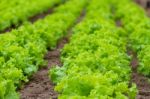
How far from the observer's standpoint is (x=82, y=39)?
1525cm

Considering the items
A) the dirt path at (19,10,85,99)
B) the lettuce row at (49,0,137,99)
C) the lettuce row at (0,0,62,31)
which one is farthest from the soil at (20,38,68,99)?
the lettuce row at (0,0,62,31)

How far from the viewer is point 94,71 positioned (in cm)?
1132

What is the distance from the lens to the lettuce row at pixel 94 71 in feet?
30.6

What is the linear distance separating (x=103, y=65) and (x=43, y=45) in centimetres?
456

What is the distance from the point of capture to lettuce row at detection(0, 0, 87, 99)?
423 inches

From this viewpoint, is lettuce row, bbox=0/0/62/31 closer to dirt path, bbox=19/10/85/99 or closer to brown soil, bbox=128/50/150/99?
dirt path, bbox=19/10/85/99

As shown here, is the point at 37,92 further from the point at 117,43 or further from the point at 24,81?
the point at 117,43

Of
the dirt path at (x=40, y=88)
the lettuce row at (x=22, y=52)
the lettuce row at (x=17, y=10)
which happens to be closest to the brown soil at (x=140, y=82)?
the dirt path at (x=40, y=88)

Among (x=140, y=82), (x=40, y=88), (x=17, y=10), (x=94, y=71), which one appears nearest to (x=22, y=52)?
(x=40, y=88)

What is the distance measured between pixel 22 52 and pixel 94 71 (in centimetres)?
230

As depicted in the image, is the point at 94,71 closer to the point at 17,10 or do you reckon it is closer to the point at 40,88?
the point at 40,88


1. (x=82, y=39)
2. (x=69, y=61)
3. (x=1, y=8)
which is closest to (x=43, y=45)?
(x=82, y=39)

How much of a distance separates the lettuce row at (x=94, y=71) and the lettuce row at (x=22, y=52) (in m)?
0.86

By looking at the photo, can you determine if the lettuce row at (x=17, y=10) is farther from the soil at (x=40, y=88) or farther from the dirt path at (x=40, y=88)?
the soil at (x=40, y=88)
